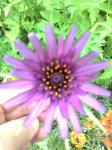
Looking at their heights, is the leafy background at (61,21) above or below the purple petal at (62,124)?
above

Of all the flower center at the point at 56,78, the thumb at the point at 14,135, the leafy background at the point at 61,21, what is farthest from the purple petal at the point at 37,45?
the leafy background at the point at 61,21

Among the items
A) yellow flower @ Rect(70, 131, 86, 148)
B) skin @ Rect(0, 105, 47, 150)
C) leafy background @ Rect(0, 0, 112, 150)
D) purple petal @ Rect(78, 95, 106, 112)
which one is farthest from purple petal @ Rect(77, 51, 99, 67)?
yellow flower @ Rect(70, 131, 86, 148)

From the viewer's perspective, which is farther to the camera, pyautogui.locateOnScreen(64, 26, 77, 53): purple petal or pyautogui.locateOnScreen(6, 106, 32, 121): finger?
pyautogui.locateOnScreen(6, 106, 32, 121): finger

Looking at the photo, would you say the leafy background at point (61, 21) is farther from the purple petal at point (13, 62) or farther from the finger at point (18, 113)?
the purple petal at point (13, 62)

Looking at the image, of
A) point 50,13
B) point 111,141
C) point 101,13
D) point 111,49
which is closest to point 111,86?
point 111,49

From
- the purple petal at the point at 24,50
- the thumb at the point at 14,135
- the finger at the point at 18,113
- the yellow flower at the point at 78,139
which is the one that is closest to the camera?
the purple petal at the point at 24,50

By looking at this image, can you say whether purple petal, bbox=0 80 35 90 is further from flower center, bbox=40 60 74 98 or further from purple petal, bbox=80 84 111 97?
purple petal, bbox=80 84 111 97
